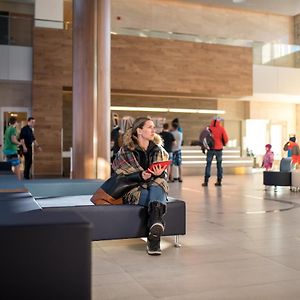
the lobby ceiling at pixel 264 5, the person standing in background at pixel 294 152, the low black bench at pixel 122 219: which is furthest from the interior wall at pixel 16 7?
the low black bench at pixel 122 219

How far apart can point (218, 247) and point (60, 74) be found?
39.5ft

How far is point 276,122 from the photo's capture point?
23.1 m

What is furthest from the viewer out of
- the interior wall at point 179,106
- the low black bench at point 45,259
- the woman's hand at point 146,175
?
the interior wall at point 179,106

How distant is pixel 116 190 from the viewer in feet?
15.0

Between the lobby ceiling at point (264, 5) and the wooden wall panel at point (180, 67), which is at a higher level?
the lobby ceiling at point (264, 5)

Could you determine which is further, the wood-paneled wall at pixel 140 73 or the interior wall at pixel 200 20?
the interior wall at pixel 200 20

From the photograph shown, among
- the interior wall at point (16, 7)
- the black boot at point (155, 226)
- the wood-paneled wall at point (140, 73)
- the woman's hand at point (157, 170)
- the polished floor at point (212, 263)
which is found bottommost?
the polished floor at point (212, 263)

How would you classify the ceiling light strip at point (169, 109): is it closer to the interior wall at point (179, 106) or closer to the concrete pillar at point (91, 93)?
the interior wall at point (179, 106)

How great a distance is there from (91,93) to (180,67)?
8855 millimetres

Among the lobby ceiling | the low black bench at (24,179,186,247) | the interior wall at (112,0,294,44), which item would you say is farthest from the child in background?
the low black bench at (24,179,186,247)

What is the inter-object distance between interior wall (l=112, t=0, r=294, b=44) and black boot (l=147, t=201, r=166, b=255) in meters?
15.4

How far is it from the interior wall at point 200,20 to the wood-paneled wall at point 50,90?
3.84 m

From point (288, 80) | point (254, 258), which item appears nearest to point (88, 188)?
point (254, 258)

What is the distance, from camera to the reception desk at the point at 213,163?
54.6 feet
